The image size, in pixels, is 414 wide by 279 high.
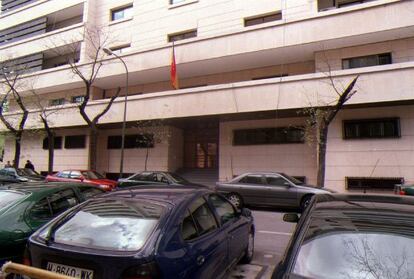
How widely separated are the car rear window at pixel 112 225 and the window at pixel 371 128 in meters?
15.6

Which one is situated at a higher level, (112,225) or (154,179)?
(112,225)

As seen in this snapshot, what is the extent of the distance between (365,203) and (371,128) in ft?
50.4

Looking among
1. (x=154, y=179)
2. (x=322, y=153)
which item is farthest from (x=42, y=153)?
(x=322, y=153)

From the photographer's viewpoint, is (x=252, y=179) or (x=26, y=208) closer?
(x=26, y=208)

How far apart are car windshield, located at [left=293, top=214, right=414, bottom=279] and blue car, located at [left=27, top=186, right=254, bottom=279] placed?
1.26 metres

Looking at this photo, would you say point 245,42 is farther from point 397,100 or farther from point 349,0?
point 397,100

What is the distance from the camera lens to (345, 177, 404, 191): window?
53.6 ft

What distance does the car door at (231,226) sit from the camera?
4.78m

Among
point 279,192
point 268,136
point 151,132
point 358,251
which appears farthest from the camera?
point 151,132

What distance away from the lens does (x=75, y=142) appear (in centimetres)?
2803

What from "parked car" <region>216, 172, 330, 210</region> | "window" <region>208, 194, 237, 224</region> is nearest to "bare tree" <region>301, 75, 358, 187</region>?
"parked car" <region>216, 172, 330, 210</region>

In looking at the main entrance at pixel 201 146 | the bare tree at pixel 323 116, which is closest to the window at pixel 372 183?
the bare tree at pixel 323 116

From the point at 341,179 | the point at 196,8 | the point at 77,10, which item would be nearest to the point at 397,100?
the point at 341,179

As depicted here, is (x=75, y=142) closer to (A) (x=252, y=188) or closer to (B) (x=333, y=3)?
(A) (x=252, y=188)
